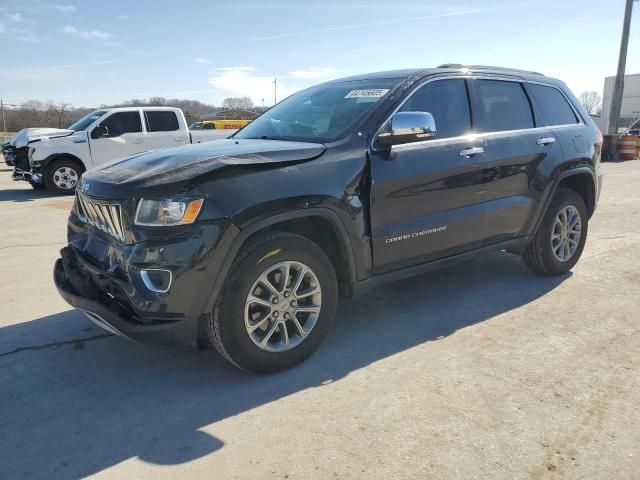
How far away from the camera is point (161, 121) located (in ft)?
42.7

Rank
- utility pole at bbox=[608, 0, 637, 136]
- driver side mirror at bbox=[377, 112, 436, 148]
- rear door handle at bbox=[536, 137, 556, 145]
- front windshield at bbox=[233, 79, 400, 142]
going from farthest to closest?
utility pole at bbox=[608, 0, 637, 136]
rear door handle at bbox=[536, 137, 556, 145]
front windshield at bbox=[233, 79, 400, 142]
driver side mirror at bbox=[377, 112, 436, 148]

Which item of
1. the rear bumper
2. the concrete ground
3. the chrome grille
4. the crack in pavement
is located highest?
the chrome grille

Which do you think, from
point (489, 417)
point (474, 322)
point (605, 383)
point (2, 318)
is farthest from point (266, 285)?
point (2, 318)

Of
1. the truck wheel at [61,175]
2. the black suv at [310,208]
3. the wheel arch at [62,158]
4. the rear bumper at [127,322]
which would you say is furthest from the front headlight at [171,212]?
the wheel arch at [62,158]

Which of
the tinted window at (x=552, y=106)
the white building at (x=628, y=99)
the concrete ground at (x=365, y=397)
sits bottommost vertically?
the concrete ground at (x=365, y=397)

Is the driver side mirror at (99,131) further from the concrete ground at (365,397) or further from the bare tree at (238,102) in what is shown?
the bare tree at (238,102)

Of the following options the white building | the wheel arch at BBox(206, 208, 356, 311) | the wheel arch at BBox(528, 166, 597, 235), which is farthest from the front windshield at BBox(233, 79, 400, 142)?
the white building

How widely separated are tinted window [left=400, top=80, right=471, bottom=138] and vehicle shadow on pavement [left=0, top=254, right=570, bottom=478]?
1.45m

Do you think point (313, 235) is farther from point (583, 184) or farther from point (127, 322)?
point (583, 184)

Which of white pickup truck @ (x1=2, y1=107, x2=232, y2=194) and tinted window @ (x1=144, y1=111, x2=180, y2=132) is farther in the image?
tinted window @ (x1=144, y1=111, x2=180, y2=132)

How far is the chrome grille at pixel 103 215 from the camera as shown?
3002 mm

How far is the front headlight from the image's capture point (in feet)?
9.39

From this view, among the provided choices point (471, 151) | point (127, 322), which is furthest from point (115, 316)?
point (471, 151)

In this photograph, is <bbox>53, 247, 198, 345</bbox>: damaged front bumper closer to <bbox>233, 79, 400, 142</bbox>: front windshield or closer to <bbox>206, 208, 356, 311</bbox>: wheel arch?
<bbox>206, 208, 356, 311</bbox>: wheel arch
